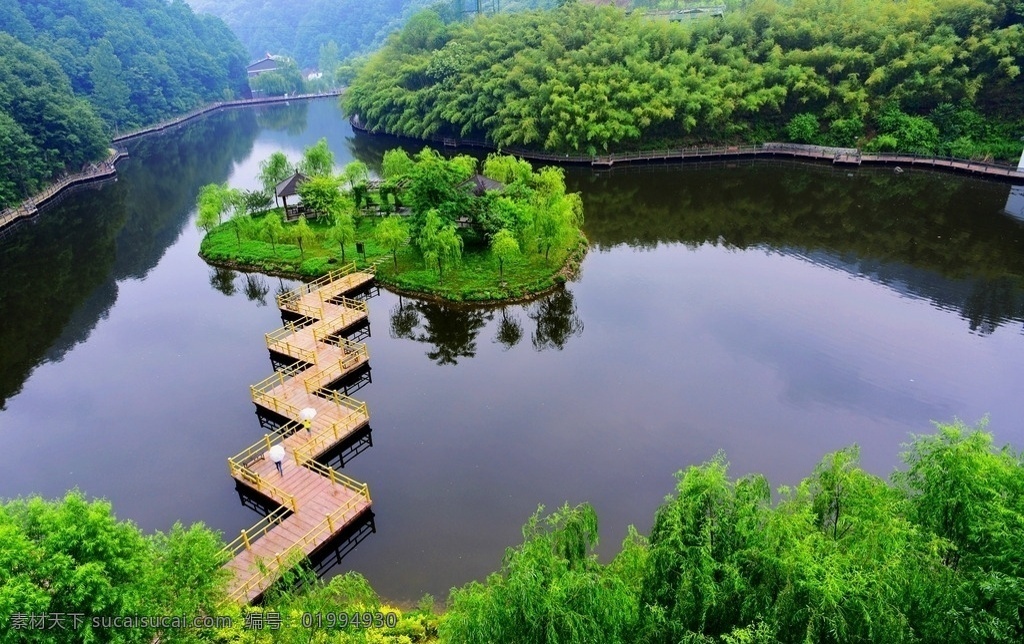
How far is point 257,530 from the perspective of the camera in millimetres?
18781

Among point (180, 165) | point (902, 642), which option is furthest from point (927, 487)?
point (180, 165)

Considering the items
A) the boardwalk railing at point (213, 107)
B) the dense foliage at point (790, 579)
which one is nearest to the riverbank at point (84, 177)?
the boardwalk railing at point (213, 107)

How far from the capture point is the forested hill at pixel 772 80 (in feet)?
163

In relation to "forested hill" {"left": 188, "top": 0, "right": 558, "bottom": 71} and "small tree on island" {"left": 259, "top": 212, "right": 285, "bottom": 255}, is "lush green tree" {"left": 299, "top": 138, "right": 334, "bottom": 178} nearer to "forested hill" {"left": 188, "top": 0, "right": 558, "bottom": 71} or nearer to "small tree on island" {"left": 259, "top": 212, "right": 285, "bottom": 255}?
"small tree on island" {"left": 259, "top": 212, "right": 285, "bottom": 255}

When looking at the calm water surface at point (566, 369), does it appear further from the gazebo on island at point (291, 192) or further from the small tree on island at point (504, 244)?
the gazebo on island at point (291, 192)

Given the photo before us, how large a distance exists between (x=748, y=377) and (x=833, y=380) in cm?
323

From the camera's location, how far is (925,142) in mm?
49312

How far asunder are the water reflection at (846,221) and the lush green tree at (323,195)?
55.9ft

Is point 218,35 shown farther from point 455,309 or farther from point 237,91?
point 455,309

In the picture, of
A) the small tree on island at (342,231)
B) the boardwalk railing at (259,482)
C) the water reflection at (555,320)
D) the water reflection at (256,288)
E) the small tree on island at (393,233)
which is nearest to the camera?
the boardwalk railing at (259,482)

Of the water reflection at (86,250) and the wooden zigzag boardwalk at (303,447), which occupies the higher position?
the water reflection at (86,250)

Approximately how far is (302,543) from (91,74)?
90301 millimetres

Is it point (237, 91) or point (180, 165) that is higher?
point (237, 91)

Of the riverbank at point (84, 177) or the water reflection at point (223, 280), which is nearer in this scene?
the water reflection at point (223, 280)
